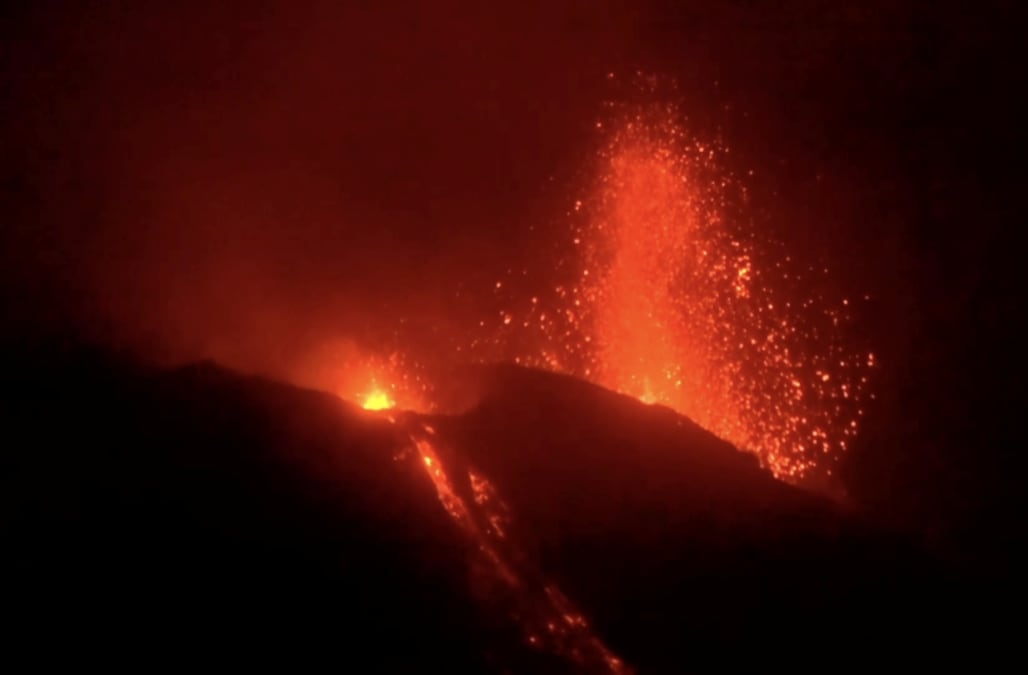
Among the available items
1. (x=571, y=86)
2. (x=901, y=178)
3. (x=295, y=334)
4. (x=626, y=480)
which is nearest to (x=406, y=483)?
(x=626, y=480)

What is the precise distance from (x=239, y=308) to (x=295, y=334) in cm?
38

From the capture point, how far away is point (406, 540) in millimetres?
4008

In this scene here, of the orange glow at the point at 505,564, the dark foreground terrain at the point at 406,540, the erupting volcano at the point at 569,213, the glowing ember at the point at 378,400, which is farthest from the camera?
the glowing ember at the point at 378,400

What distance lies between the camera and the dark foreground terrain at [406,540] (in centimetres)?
361

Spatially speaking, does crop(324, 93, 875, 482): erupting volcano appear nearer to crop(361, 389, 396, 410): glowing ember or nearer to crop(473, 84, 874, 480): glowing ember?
crop(473, 84, 874, 480): glowing ember

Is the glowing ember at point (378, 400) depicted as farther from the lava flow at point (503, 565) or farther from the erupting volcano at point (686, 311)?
the lava flow at point (503, 565)

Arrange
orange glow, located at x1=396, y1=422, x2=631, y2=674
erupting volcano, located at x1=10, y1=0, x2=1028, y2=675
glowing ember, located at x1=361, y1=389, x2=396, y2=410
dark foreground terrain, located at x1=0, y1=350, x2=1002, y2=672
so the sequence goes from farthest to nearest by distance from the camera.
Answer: glowing ember, located at x1=361, y1=389, x2=396, y2=410 → erupting volcano, located at x1=10, y1=0, x2=1028, y2=675 → orange glow, located at x1=396, y1=422, x2=631, y2=674 → dark foreground terrain, located at x1=0, y1=350, x2=1002, y2=672

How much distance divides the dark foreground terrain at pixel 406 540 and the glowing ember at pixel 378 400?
1.62m

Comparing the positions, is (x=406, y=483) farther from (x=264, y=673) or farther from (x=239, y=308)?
(x=239, y=308)

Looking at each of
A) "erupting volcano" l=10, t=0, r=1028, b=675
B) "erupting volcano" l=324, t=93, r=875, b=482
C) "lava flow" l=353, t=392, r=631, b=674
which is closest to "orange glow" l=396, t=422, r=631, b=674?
"lava flow" l=353, t=392, r=631, b=674

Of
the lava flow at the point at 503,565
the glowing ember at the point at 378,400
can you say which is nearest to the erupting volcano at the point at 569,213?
the glowing ember at the point at 378,400

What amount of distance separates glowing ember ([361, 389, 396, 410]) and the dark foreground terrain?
1.62 metres

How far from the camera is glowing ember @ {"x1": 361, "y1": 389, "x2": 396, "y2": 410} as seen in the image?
6.58 m

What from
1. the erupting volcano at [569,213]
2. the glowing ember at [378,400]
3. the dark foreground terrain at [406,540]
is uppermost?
the erupting volcano at [569,213]
